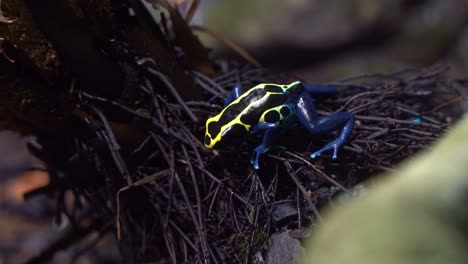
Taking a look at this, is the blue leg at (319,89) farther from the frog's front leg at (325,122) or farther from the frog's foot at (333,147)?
the frog's foot at (333,147)

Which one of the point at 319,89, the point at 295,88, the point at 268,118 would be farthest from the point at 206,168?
the point at 319,89

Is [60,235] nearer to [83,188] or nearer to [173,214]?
[83,188]

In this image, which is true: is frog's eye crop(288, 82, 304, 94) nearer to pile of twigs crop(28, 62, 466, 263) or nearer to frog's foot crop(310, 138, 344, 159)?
pile of twigs crop(28, 62, 466, 263)

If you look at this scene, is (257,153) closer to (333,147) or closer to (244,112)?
(244,112)

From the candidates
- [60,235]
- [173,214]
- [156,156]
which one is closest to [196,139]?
[156,156]

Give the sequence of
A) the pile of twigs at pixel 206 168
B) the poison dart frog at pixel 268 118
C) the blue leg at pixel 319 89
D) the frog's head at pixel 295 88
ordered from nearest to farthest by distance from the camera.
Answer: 1. the pile of twigs at pixel 206 168
2. the poison dart frog at pixel 268 118
3. the frog's head at pixel 295 88
4. the blue leg at pixel 319 89

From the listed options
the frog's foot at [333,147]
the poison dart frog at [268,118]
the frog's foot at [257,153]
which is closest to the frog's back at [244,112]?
the poison dart frog at [268,118]

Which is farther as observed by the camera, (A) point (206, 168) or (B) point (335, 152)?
(A) point (206, 168)
